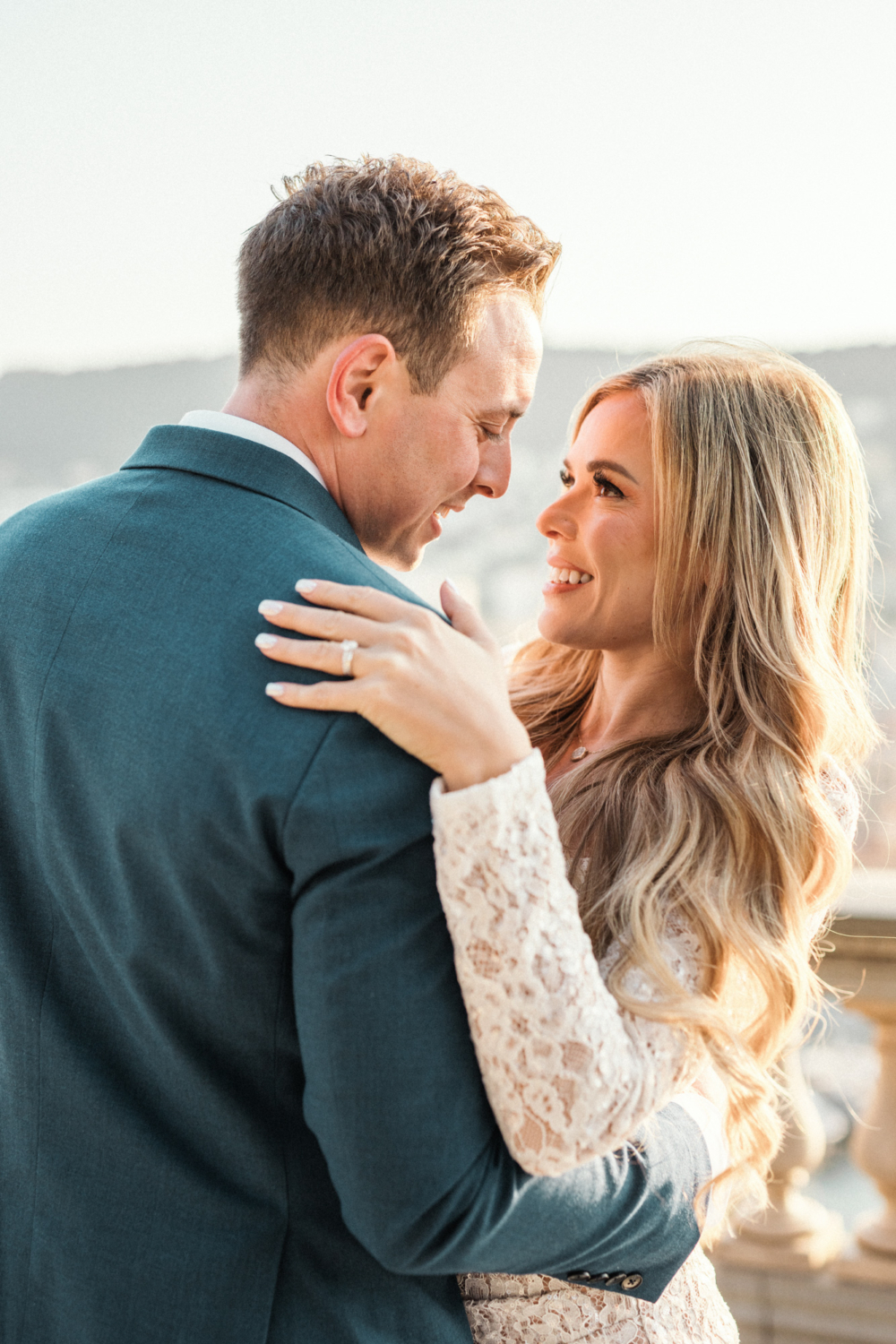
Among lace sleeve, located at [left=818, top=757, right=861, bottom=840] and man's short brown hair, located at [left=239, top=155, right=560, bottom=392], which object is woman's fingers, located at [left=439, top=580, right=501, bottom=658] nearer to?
man's short brown hair, located at [left=239, top=155, right=560, bottom=392]

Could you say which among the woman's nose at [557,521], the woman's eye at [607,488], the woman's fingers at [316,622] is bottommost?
the woman's nose at [557,521]

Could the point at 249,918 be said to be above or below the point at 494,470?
below

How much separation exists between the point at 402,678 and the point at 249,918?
0.22 meters

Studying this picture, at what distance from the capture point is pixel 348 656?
87 cm

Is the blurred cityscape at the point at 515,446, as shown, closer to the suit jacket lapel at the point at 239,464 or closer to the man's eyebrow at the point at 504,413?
the man's eyebrow at the point at 504,413

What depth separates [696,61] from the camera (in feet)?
50.1

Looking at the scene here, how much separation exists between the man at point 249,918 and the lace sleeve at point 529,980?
2 centimetres

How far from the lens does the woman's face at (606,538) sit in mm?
1721

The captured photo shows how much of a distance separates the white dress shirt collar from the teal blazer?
0.04 metres

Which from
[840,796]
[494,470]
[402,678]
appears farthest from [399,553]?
[840,796]

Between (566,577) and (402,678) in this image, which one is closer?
(402,678)

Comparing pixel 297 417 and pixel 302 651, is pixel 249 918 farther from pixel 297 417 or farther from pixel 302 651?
pixel 297 417

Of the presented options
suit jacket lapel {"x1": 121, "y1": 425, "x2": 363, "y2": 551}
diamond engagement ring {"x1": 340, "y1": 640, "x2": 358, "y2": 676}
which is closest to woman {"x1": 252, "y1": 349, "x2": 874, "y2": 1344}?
diamond engagement ring {"x1": 340, "y1": 640, "x2": 358, "y2": 676}

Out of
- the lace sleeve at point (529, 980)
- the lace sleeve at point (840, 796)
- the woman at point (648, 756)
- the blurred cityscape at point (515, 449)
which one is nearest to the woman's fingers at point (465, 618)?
the woman at point (648, 756)
